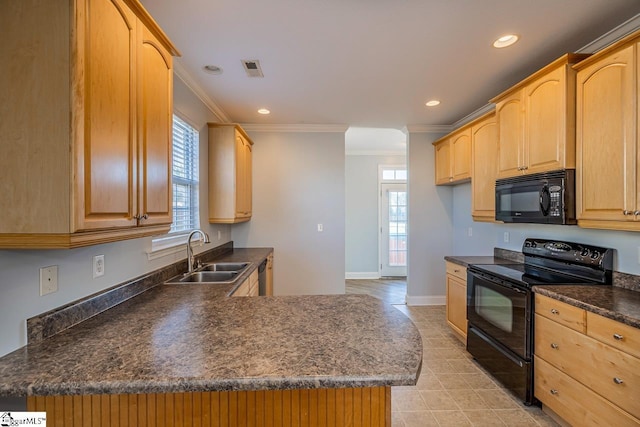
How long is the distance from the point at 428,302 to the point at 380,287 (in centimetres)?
127

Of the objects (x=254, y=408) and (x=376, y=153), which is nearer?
(x=254, y=408)

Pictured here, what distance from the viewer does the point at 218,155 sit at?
3.25 meters

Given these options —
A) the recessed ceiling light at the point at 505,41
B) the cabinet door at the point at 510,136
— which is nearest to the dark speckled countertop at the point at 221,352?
the cabinet door at the point at 510,136

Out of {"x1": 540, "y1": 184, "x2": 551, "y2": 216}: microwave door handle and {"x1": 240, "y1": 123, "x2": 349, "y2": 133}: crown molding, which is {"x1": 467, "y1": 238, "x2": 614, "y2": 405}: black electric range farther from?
{"x1": 240, "y1": 123, "x2": 349, "y2": 133}: crown molding

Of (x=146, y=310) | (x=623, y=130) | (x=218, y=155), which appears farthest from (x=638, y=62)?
(x=218, y=155)

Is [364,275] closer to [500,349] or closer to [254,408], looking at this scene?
[500,349]

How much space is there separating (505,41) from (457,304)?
8.01 feet

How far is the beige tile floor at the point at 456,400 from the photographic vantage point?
2.00 m

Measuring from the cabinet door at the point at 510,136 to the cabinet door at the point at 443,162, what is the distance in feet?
3.77

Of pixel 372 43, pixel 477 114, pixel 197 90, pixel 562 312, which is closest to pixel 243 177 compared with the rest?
pixel 197 90

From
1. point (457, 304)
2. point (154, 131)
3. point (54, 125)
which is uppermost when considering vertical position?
point (154, 131)

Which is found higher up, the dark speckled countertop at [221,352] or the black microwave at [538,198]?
the black microwave at [538,198]

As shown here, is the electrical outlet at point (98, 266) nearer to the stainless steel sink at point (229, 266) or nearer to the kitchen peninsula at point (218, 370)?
the kitchen peninsula at point (218, 370)

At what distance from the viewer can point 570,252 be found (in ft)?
7.41
